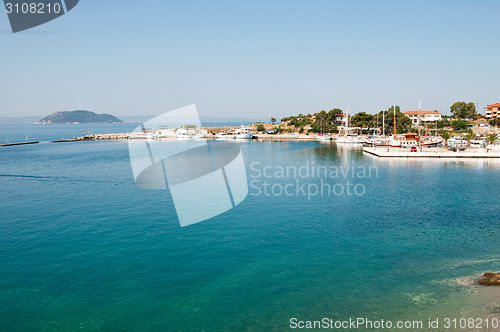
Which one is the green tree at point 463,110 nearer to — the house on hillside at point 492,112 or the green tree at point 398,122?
the house on hillside at point 492,112

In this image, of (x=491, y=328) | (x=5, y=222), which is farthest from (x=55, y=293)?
(x=491, y=328)

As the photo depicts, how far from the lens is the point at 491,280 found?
18.6m

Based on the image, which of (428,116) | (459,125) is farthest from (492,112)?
(459,125)

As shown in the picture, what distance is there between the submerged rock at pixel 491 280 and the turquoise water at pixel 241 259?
4.36 ft

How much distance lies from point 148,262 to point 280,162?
56.9 metres

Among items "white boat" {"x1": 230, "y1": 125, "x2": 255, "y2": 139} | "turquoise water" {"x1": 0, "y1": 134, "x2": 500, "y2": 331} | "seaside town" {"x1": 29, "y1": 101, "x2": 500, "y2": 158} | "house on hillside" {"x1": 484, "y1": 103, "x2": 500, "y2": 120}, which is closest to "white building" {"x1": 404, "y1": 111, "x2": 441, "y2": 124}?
"seaside town" {"x1": 29, "y1": 101, "x2": 500, "y2": 158}

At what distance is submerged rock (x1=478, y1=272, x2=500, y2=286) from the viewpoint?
18469 millimetres

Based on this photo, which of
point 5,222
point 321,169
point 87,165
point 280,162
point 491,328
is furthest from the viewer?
point 280,162

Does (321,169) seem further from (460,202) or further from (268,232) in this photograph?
(268,232)

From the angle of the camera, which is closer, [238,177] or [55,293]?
[55,293]

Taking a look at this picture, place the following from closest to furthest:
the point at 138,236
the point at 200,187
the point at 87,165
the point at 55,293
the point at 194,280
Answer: the point at 55,293, the point at 194,280, the point at 138,236, the point at 200,187, the point at 87,165

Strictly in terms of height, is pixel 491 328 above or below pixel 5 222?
below

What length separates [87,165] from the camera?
72.6 m

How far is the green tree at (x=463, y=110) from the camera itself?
6487 inches
